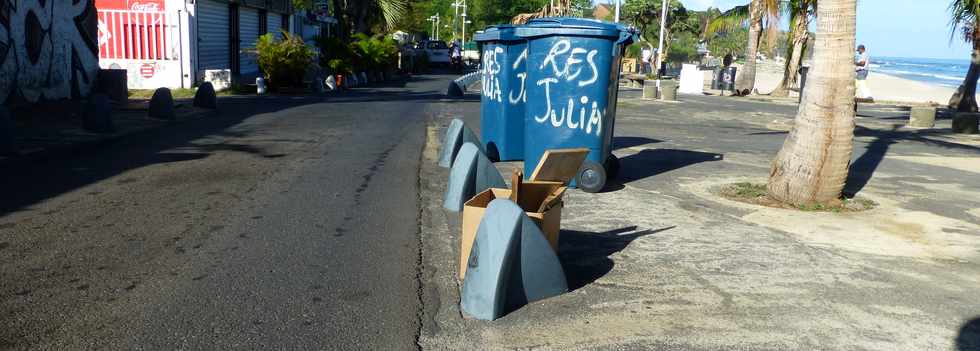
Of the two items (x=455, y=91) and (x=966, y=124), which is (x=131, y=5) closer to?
(x=455, y=91)

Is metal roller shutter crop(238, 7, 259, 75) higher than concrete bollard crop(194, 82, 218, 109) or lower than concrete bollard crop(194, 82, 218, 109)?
higher

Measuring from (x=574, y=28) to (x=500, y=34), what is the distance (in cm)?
164

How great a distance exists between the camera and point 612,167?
386 inches

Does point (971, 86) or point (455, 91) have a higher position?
point (971, 86)

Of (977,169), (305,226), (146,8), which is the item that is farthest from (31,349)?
(146,8)

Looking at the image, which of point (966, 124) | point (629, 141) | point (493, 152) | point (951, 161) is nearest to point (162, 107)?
point (493, 152)

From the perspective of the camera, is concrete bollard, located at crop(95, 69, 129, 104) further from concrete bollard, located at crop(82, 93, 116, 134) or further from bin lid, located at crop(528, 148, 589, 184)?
bin lid, located at crop(528, 148, 589, 184)

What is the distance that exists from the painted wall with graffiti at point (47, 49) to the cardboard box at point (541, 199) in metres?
12.5

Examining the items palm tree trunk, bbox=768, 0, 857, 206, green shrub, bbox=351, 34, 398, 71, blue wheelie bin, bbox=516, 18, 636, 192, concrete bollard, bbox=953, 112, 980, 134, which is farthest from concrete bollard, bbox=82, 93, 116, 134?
concrete bollard, bbox=953, 112, 980, 134

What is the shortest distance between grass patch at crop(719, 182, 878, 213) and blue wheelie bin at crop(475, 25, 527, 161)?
8.53 feet

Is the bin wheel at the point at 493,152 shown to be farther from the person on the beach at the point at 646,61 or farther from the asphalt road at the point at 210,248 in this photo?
the person on the beach at the point at 646,61

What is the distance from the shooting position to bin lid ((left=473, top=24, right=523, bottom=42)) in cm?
998

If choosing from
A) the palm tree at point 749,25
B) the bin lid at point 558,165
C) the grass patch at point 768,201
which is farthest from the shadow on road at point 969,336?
the palm tree at point 749,25

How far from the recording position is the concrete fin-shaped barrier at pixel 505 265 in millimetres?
4770
